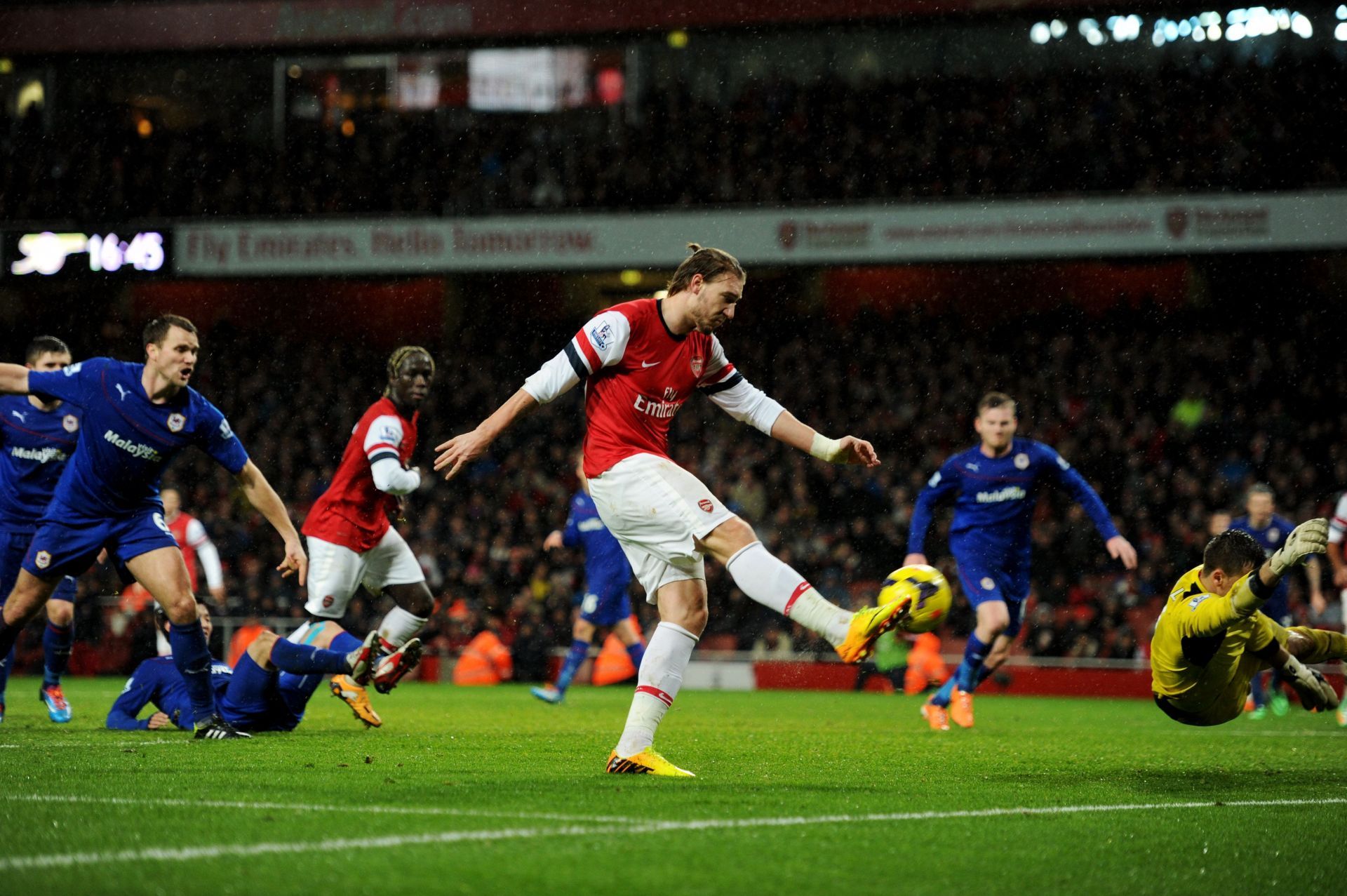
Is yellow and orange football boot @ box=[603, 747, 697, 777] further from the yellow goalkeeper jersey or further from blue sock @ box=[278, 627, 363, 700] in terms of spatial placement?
blue sock @ box=[278, 627, 363, 700]

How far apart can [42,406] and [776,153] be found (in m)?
17.7

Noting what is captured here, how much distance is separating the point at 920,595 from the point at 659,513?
1.09m

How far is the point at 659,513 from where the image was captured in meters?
6.03

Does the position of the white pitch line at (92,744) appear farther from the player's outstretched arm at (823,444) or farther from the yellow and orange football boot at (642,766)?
the player's outstretched arm at (823,444)

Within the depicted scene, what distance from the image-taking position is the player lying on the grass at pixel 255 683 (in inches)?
318

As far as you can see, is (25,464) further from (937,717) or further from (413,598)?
(937,717)

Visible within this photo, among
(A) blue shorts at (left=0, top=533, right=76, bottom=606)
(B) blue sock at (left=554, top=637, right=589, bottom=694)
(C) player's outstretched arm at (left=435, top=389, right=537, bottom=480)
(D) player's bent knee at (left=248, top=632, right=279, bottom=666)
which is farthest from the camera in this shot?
(B) blue sock at (left=554, top=637, right=589, bottom=694)

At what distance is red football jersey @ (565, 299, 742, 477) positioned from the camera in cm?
620

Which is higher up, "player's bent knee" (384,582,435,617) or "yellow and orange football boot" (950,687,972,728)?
"player's bent knee" (384,582,435,617)

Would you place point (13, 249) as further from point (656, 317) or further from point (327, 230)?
point (656, 317)

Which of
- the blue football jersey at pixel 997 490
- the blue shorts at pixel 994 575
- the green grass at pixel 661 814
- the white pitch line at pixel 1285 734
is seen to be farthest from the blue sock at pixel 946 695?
the white pitch line at pixel 1285 734

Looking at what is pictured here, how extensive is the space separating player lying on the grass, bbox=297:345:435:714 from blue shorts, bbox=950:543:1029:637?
386cm

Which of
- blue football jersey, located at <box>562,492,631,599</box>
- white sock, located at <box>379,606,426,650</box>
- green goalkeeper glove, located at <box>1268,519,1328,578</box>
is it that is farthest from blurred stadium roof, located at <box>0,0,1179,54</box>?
green goalkeeper glove, located at <box>1268,519,1328,578</box>

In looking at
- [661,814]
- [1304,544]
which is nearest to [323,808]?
[661,814]
